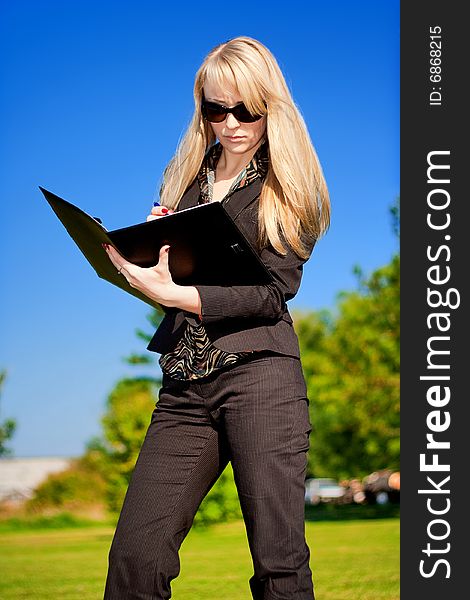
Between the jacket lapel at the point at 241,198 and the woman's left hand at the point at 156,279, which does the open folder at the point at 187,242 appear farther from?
the jacket lapel at the point at 241,198

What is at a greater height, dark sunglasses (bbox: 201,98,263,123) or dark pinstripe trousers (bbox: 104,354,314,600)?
dark sunglasses (bbox: 201,98,263,123)

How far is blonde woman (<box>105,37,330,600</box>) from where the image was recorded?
250 cm

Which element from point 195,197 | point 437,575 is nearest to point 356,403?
point 437,575

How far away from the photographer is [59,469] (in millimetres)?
27344

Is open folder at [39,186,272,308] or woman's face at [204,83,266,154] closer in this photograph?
open folder at [39,186,272,308]

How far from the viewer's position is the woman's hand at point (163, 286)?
98.3 inches

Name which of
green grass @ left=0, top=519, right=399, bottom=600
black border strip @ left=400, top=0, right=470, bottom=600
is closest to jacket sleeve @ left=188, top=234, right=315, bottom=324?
black border strip @ left=400, top=0, right=470, bottom=600

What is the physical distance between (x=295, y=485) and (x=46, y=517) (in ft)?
76.3

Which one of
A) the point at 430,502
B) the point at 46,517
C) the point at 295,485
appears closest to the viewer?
the point at 295,485

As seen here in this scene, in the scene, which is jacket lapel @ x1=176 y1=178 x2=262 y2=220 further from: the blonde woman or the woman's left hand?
the woman's left hand

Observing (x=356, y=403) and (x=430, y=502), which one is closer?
(x=430, y=502)

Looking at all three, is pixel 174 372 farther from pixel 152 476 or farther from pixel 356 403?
pixel 356 403

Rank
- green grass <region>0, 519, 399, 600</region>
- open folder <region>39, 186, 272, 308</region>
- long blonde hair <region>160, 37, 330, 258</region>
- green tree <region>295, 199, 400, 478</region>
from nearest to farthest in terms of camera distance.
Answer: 1. open folder <region>39, 186, 272, 308</region>
2. long blonde hair <region>160, 37, 330, 258</region>
3. green grass <region>0, 519, 399, 600</region>
4. green tree <region>295, 199, 400, 478</region>

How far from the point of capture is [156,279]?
251cm
